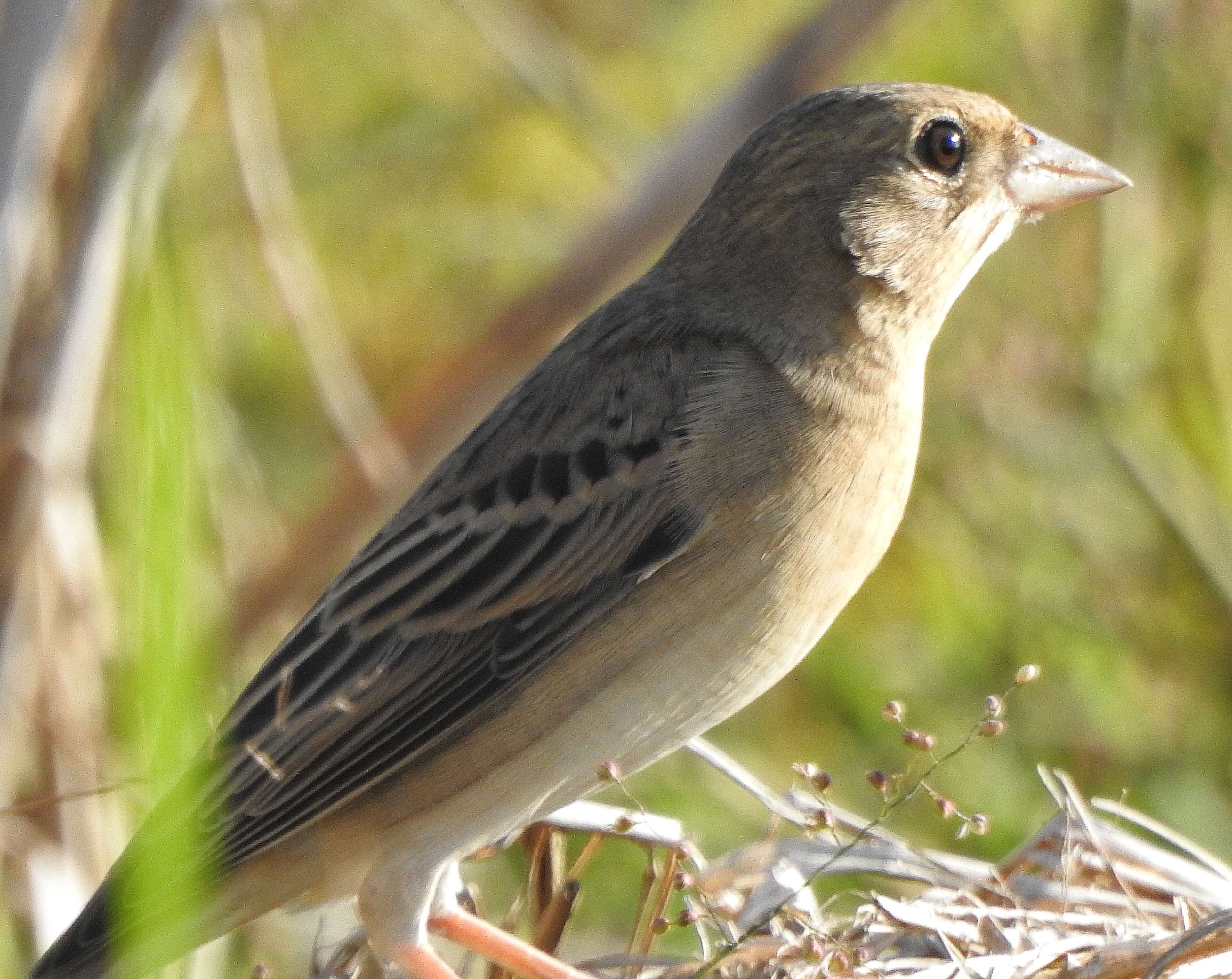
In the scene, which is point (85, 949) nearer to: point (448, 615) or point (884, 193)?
point (448, 615)

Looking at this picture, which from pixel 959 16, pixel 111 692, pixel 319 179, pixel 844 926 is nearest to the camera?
pixel 844 926

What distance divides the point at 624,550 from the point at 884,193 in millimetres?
1105

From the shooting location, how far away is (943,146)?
14.1 feet

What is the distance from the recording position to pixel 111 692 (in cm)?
502

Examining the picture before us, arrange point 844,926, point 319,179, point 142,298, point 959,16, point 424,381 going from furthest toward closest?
point 319,179 → point 959,16 → point 424,381 → point 844,926 → point 142,298

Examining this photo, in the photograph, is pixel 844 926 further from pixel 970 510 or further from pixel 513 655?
pixel 970 510

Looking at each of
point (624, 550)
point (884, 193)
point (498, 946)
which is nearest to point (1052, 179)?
point (884, 193)

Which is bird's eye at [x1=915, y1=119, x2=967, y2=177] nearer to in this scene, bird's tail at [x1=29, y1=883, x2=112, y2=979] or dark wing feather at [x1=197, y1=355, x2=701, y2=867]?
dark wing feather at [x1=197, y1=355, x2=701, y2=867]

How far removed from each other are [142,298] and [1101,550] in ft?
14.6

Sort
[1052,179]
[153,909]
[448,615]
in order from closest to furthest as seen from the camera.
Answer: [153,909], [448,615], [1052,179]

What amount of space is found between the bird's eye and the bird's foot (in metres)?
2.05

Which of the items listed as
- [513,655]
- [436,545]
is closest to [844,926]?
[513,655]

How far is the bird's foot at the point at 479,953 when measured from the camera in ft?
11.9

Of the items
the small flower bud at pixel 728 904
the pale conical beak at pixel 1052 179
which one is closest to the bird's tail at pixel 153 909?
the small flower bud at pixel 728 904
